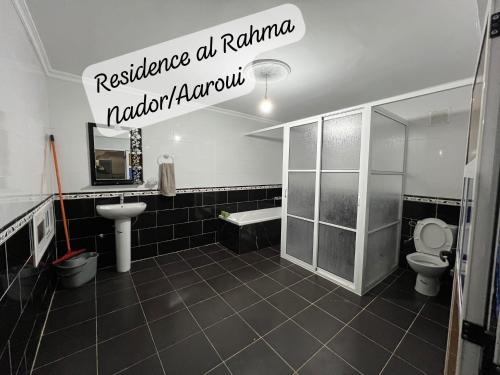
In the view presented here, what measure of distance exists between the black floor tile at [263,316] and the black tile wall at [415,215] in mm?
1974

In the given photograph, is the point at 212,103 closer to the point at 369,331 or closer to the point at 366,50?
the point at 366,50

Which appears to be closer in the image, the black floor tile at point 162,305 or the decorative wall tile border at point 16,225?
the decorative wall tile border at point 16,225

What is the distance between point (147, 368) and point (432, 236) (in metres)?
2.99

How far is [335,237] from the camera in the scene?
2291mm

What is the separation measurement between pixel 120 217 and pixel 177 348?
5.09 ft

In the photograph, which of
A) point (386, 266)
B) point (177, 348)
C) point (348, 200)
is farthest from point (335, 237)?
point (177, 348)

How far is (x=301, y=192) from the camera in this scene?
2.67m

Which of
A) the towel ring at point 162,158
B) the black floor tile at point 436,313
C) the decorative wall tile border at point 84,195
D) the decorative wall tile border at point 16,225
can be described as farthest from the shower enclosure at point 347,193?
the decorative wall tile border at point 16,225

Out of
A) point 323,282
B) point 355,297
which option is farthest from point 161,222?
point 355,297

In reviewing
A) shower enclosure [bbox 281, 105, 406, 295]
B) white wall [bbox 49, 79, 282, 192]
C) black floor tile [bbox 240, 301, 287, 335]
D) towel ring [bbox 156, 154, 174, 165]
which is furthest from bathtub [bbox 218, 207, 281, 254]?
towel ring [bbox 156, 154, 174, 165]

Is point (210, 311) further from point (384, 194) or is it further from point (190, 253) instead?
point (384, 194)

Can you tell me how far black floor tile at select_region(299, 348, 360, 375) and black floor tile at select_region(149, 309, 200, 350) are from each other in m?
0.86

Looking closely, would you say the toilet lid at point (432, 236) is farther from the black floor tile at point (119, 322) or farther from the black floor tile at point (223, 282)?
the black floor tile at point (119, 322)

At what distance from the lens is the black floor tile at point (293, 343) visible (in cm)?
137
